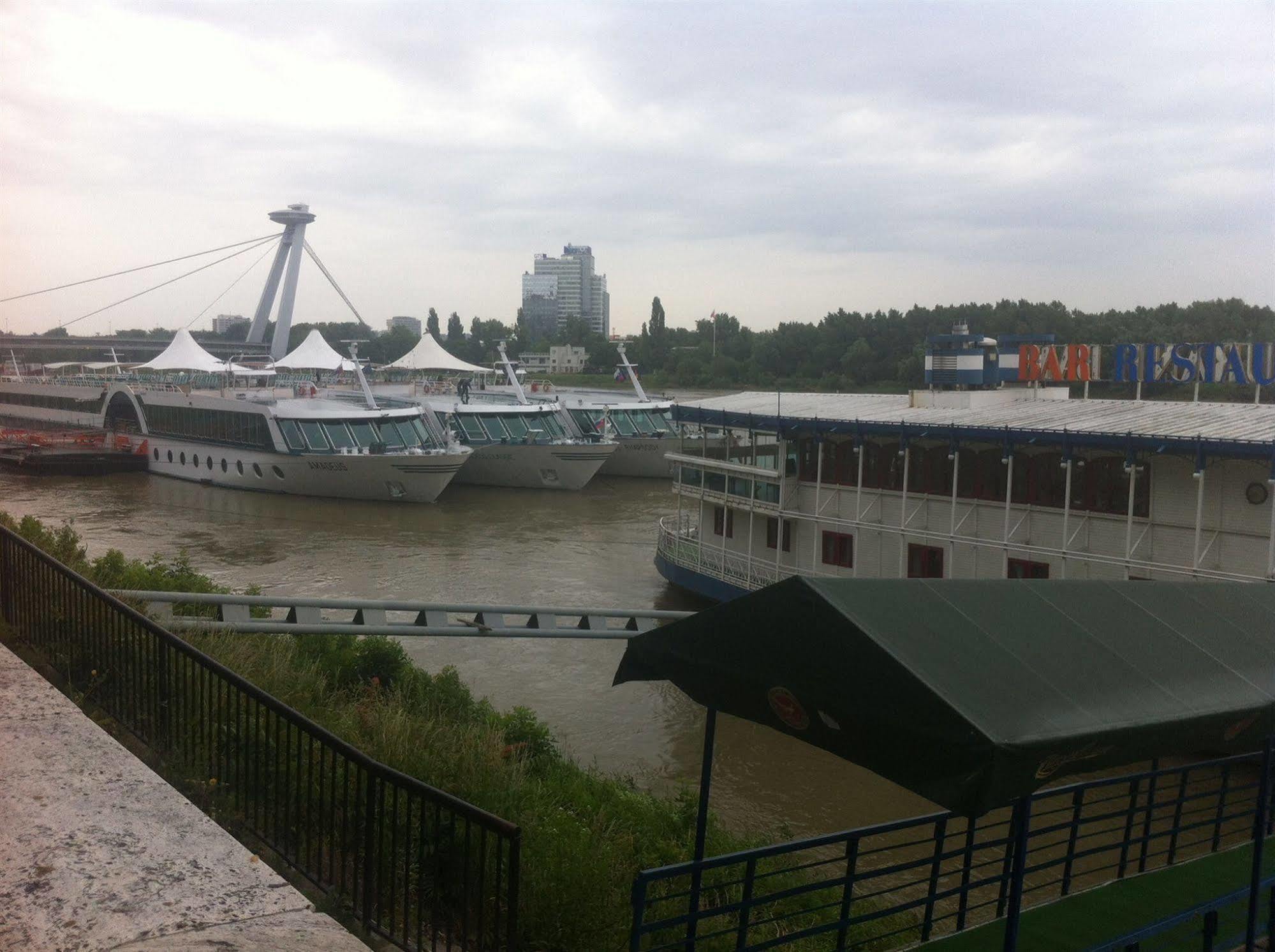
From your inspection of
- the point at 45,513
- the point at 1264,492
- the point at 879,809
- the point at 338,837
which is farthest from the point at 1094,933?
the point at 45,513

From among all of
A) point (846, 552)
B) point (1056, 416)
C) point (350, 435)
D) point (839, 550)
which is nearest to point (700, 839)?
point (1056, 416)

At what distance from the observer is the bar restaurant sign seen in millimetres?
17406

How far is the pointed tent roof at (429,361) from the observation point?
64.0 m

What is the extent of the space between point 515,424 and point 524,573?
66.0ft

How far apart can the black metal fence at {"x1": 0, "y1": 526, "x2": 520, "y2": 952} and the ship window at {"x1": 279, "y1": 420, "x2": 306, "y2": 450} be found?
33.5 m

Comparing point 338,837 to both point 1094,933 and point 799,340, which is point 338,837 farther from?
point 799,340

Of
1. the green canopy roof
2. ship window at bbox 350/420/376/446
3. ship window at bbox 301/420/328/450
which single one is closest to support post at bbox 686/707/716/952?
the green canopy roof

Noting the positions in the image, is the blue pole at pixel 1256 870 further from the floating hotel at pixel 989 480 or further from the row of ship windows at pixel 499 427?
the row of ship windows at pixel 499 427

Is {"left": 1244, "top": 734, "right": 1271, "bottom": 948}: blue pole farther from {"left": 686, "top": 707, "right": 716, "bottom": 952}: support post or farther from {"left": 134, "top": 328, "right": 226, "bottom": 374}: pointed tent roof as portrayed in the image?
{"left": 134, "top": 328, "right": 226, "bottom": 374}: pointed tent roof

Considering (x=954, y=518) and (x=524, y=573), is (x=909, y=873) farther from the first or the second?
(x=524, y=573)

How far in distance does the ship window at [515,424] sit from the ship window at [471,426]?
3.30 ft

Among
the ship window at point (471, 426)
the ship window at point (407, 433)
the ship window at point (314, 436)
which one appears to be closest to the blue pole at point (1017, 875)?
the ship window at point (407, 433)

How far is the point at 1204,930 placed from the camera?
17.6ft

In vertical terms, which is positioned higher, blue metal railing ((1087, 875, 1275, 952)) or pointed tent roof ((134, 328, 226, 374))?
pointed tent roof ((134, 328, 226, 374))
